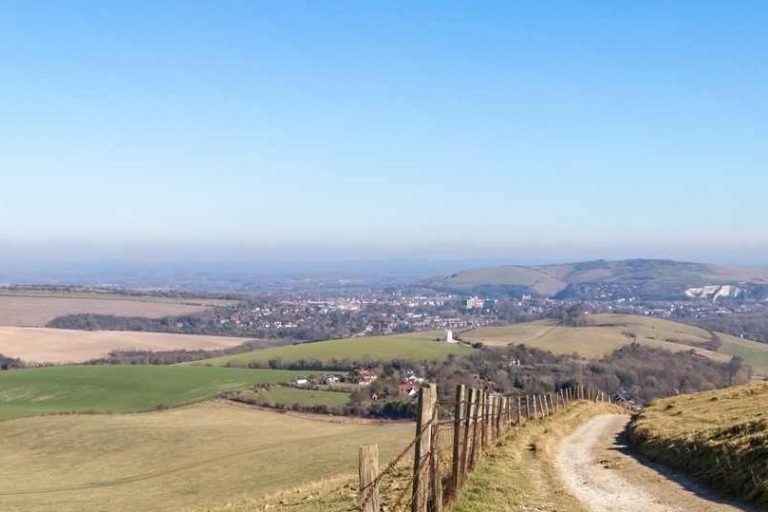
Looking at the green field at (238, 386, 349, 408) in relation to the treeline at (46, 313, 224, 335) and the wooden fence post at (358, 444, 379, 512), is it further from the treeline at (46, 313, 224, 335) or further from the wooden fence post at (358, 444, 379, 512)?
the treeline at (46, 313, 224, 335)

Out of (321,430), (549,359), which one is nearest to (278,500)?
(321,430)

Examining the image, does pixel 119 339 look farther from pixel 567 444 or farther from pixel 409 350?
pixel 567 444

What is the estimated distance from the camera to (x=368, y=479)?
1053cm

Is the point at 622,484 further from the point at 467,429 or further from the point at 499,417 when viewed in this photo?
the point at 499,417

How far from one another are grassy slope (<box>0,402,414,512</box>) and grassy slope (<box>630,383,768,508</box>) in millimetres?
16279

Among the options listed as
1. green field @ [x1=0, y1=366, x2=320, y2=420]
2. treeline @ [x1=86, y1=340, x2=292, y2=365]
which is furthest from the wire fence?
treeline @ [x1=86, y1=340, x2=292, y2=365]

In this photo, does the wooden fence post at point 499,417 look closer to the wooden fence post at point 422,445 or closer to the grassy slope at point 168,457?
the grassy slope at point 168,457

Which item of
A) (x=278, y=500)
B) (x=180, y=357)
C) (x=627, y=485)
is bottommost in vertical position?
(x=180, y=357)

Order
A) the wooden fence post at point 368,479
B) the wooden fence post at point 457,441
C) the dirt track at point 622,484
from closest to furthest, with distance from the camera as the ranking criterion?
1. the wooden fence post at point 368,479
2. the wooden fence post at point 457,441
3. the dirt track at point 622,484

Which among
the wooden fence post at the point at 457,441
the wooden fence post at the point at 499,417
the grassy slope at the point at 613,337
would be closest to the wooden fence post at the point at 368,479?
the wooden fence post at the point at 457,441

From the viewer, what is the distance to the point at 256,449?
193 feet

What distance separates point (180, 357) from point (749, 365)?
105 metres

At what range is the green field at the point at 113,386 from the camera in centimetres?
9919

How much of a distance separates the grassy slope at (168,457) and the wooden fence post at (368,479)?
22608 mm
